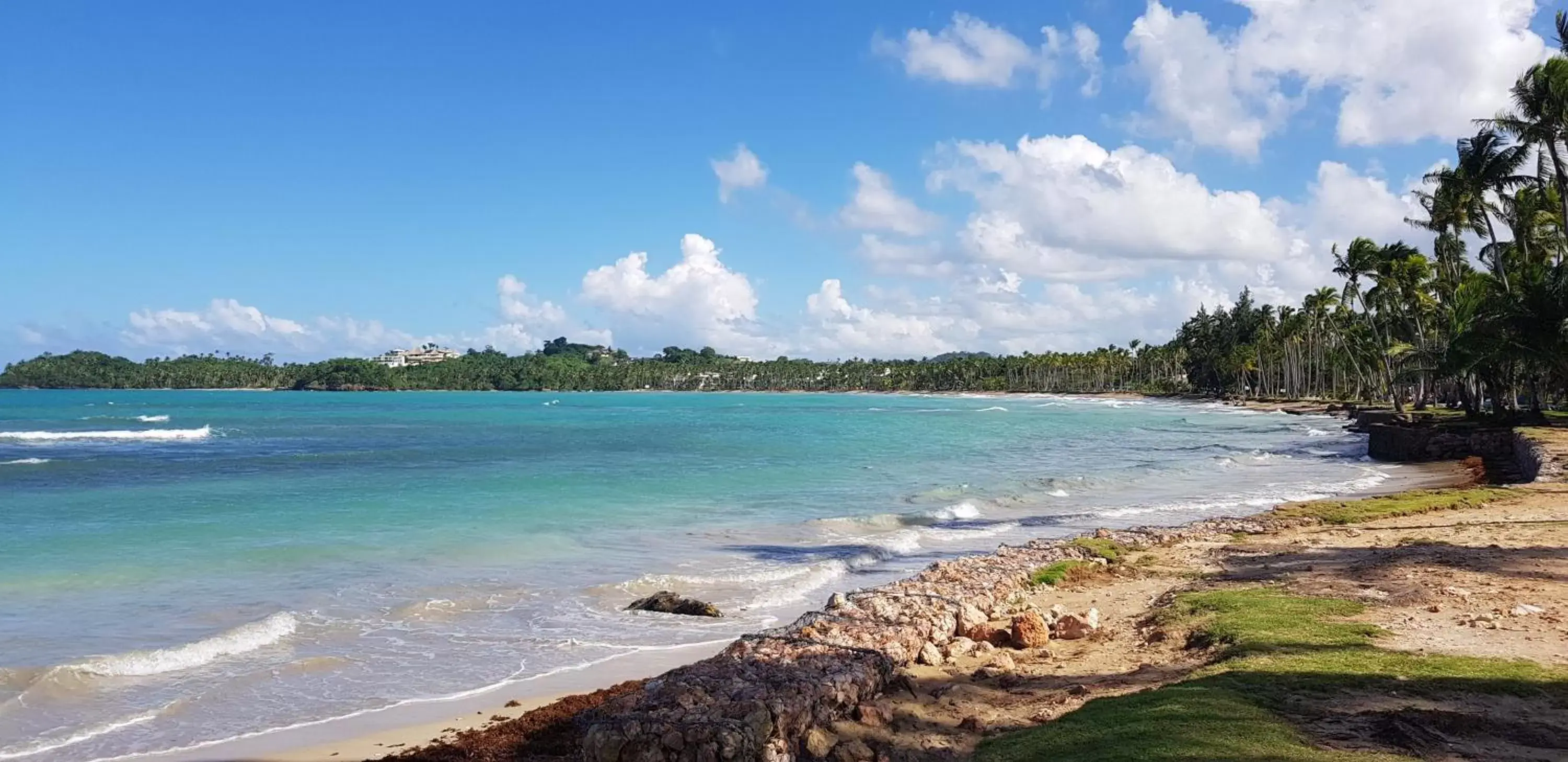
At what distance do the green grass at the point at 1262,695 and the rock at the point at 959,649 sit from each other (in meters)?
2.20

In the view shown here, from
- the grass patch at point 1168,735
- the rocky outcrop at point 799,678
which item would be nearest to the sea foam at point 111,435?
the rocky outcrop at point 799,678

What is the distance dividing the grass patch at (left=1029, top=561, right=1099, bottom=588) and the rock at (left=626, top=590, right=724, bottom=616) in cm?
459

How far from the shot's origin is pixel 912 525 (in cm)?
2312

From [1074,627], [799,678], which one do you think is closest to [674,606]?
[1074,627]

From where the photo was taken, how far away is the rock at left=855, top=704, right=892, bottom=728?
7797 mm

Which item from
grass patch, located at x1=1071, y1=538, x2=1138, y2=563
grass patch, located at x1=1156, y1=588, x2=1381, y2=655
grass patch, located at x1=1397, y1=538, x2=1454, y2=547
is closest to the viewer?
grass patch, located at x1=1156, y1=588, x2=1381, y2=655

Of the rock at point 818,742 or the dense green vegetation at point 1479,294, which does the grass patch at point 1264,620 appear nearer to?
the rock at point 818,742

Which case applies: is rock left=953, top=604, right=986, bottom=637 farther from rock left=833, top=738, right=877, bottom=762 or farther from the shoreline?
rock left=833, top=738, right=877, bottom=762

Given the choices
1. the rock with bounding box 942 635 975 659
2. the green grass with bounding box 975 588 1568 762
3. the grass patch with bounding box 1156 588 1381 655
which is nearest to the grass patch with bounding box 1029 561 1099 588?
the grass patch with bounding box 1156 588 1381 655

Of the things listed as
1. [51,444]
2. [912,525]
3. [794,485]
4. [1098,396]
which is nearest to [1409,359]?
[794,485]

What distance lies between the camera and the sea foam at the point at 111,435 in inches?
2286

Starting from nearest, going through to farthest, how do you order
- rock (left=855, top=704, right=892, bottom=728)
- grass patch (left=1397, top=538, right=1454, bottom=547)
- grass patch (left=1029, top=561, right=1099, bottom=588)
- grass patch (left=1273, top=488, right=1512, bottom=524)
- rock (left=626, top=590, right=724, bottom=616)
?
rock (left=855, top=704, right=892, bottom=728) < rock (left=626, top=590, right=724, bottom=616) < grass patch (left=1029, top=561, right=1099, bottom=588) < grass patch (left=1397, top=538, right=1454, bottom=547) < grass patch (left=1273, top=488, right=1512, bottom=524)

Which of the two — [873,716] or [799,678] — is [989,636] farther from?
[799,678]

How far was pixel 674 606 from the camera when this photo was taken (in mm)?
13867
